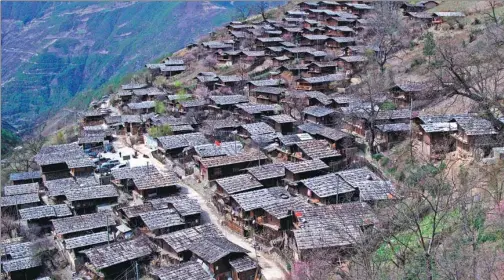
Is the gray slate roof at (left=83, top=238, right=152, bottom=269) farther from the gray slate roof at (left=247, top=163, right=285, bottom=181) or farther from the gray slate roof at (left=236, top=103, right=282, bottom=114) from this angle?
the gray slate roof at (left=236, top=103, right=282, bottom=114)

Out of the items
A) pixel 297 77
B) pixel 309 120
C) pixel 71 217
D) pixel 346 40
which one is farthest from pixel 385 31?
Result: pixel 71 217

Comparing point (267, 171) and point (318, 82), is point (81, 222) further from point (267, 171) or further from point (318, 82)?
point (318, 82)

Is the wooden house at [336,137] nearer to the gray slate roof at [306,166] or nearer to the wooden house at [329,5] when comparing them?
the gray slate roof at [306,166]

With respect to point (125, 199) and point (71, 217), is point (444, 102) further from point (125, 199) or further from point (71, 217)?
point (71, 217)

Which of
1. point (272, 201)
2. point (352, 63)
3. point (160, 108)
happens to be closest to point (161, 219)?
point (272, 201)

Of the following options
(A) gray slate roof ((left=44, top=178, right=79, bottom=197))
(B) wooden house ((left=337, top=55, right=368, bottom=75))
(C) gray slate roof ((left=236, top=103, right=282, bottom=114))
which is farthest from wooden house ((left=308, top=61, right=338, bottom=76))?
(A) gray slate roof ((left=44, top=178, right=79, bottom=197))

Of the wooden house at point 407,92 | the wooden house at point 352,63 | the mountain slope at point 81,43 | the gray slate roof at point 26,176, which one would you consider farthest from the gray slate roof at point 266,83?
the mountain slope at point 81,43
